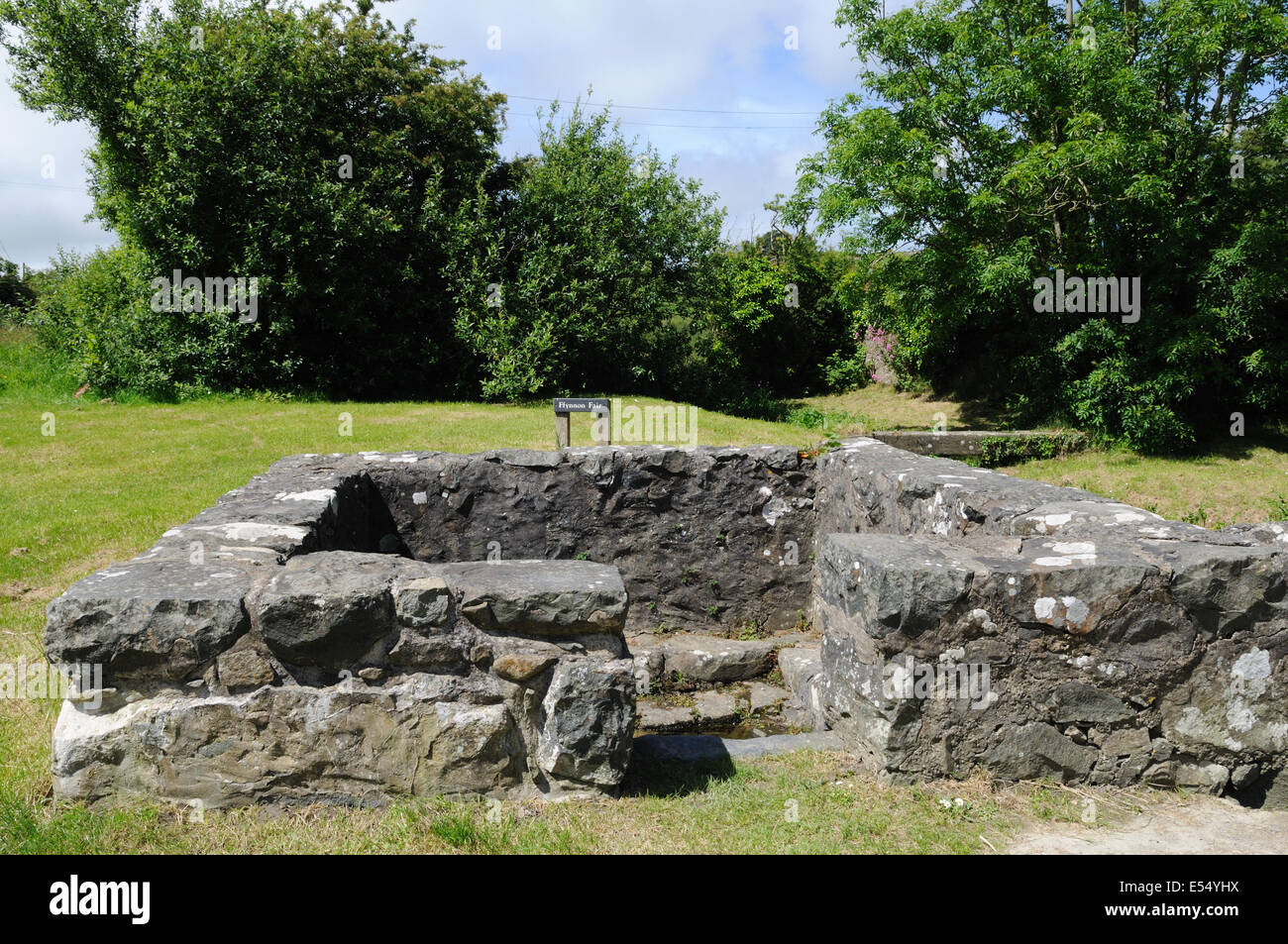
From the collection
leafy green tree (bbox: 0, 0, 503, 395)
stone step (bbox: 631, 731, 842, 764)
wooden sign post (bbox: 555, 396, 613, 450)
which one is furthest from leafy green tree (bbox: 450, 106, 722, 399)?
stone step (bbox: 631, 731, 842, 764)

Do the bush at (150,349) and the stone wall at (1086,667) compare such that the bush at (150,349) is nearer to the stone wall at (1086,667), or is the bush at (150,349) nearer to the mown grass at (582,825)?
the mown grass at (582,825)

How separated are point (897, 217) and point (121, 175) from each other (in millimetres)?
12715

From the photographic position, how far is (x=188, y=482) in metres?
8.12

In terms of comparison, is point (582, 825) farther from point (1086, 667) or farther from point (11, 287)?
point (11, 287)

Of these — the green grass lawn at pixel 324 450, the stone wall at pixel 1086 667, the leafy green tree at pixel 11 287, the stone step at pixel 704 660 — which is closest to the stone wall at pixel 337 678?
the green grass lawn at pixel 324 450

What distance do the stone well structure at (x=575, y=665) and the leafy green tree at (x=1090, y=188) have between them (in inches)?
400

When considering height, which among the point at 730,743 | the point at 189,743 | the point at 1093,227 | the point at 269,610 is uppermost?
the point at 1093,227

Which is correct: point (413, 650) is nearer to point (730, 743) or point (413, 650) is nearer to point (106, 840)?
point (106, 840)

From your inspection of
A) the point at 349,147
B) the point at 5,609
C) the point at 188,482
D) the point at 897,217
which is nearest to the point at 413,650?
the point at 5,609

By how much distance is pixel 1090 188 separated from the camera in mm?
12430

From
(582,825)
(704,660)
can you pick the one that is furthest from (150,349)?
(582,825)

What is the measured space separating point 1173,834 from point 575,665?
1916 mm

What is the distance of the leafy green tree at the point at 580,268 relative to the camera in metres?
15.5

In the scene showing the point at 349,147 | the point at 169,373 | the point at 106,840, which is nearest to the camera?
the point at 106,840
